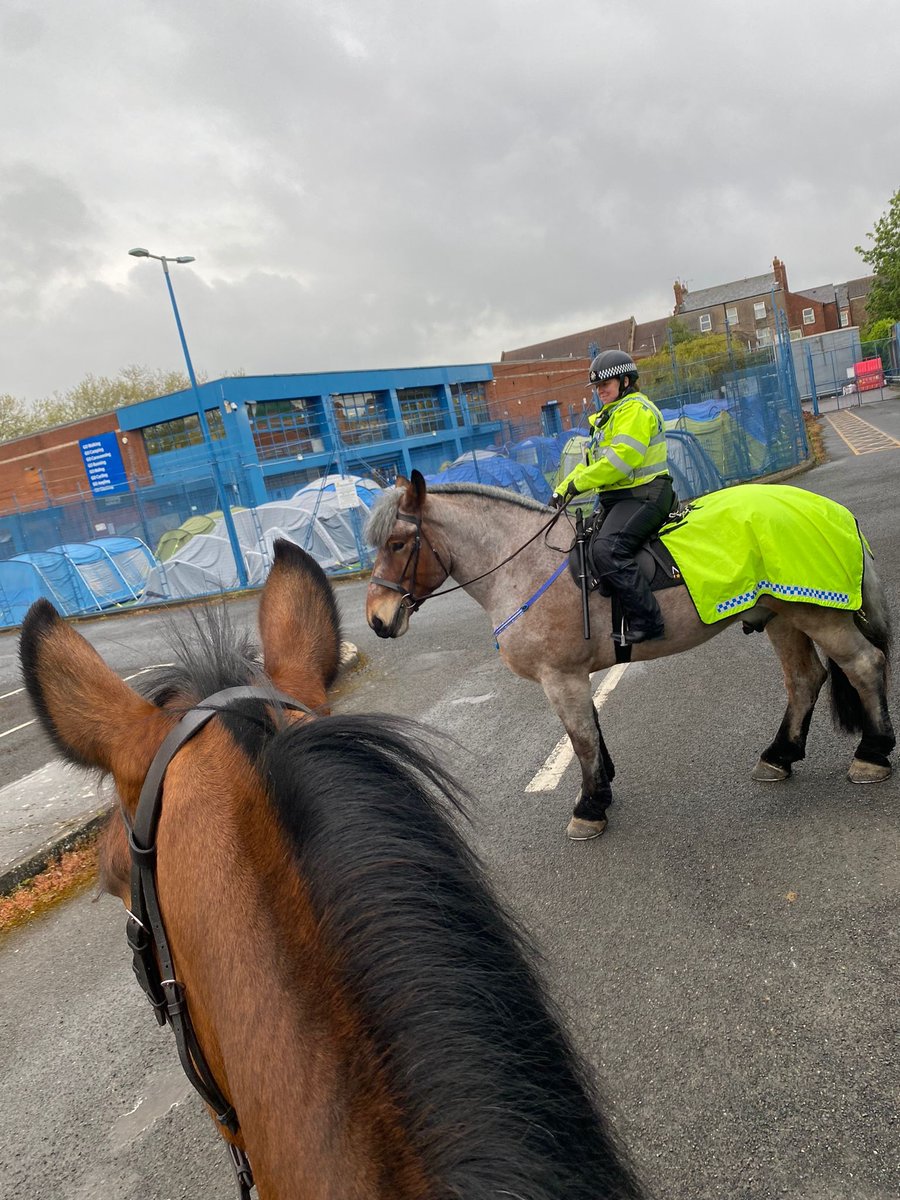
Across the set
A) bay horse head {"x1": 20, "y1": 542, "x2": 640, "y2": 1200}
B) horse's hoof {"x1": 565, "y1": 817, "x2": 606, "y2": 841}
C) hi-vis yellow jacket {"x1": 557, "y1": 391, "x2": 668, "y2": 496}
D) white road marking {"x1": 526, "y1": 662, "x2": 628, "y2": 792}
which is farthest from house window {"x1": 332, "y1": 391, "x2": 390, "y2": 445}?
bay horse head {"x1": 20, "y1": 542, "x2": 640, "y2": 1200}

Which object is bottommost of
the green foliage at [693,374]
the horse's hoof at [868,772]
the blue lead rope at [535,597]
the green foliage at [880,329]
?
the horse's hoof at [868,772]

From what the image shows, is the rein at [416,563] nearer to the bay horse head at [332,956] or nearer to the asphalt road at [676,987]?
the asphalt road at [676,987]

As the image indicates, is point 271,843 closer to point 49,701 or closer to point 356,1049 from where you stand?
point 356,1049

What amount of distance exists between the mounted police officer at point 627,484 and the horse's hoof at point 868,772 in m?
1.32

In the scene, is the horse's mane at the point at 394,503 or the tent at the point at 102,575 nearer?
the horse's mane at the point at 394,503

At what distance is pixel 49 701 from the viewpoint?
1354mm

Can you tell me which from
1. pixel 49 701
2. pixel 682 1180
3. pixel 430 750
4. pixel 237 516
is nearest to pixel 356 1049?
pixel 430 750

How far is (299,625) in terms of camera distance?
1.75 m

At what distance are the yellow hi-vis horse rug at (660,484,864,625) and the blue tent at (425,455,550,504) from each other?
14371 mm

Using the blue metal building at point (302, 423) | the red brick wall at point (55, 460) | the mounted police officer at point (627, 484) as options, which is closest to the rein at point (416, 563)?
the mounted police officer at point (627, 484)

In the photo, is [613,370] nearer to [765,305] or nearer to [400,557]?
[400,557]

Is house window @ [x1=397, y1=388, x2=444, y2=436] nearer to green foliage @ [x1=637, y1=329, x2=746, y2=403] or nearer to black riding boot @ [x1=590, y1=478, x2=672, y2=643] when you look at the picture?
green foliage @ [x1=637, y1=329, x2=746, y2=403]

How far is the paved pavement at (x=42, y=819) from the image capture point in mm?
5543

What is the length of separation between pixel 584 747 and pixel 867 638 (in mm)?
1678
